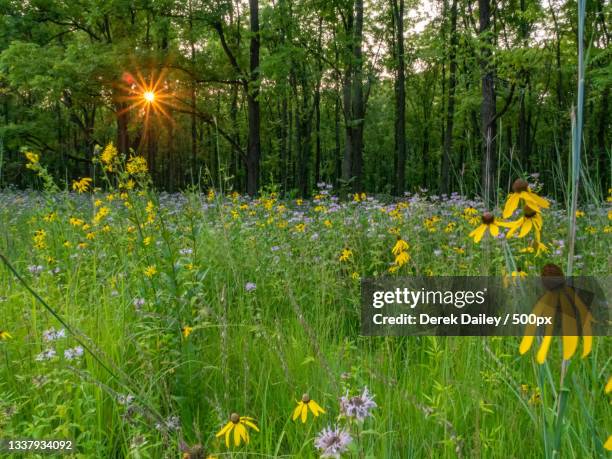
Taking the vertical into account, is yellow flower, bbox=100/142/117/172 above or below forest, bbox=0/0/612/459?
above

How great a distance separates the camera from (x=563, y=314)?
589 millimetres

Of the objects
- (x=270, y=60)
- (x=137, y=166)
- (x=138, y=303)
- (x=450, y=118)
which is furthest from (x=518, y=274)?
(x=450, y=118)

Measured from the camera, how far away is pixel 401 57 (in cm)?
1535

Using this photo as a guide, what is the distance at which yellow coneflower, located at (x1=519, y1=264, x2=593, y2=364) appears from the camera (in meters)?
0.57

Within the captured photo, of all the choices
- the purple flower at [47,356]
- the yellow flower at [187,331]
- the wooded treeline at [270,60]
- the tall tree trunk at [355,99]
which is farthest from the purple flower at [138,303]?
the tall tree trunk at [355,99]

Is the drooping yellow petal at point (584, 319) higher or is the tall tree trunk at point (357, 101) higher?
the tall tree trunk at point (357, 101)

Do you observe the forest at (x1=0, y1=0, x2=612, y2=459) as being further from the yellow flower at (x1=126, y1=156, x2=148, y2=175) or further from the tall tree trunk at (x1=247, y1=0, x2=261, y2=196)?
the tall tree trunk at (x1=247, y1=0, x2=261, y2=196)

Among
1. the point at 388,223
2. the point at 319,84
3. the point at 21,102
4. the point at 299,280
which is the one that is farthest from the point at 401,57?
the point at 21,102

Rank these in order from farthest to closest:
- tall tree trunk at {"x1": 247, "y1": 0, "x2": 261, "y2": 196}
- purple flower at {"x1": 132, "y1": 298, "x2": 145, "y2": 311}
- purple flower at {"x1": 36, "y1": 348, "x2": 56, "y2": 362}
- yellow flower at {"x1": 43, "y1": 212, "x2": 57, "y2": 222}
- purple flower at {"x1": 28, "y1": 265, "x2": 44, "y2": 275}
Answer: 1. tall tree trunk at {"x1": 247, "y1": 0, "x2": 261, "y2": 196}
2. yellow flower at {"x1": 43, "y1": 212, "x2": 57, "y2": 222}
3. purple flower at {"x1": 28, "y1": 265, "x2": 44, "y2": 275}
4. purple flower at {"x1": 132, "y1": 298, "x2": 145, "y2": 311}
5. purple flower at {"x1": 36, "y1": 348, "x2": 56, "y2": 362}

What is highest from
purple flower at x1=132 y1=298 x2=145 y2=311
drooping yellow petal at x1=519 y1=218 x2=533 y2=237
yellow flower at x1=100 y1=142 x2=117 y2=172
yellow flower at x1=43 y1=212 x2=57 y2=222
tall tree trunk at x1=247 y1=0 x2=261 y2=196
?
tall tree trunk at x1=247 y1=0 x2=261 y2=196

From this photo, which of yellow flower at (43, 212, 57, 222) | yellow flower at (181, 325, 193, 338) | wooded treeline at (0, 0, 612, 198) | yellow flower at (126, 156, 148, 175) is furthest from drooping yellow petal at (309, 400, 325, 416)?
wooded treeline at (0, 0, 612, 198)
